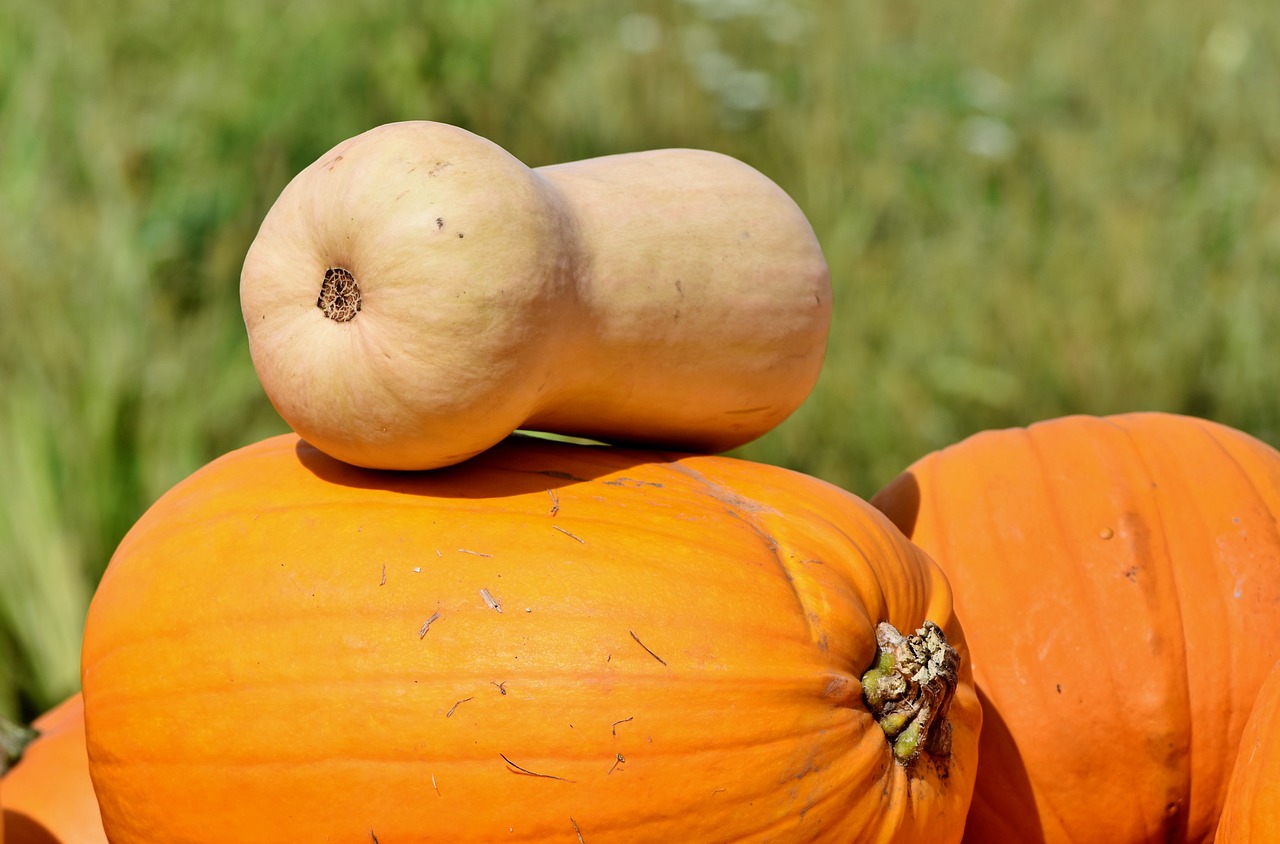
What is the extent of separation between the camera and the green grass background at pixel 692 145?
2.52 meters

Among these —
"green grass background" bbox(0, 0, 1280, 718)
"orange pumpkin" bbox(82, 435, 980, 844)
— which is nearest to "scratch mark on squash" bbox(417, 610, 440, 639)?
"orange pumpkin" bbox(82, 435, 980, 844)

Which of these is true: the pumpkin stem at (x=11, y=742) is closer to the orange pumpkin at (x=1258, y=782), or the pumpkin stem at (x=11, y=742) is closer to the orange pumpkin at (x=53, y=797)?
the orange pumpkin at (x=53, y=797)

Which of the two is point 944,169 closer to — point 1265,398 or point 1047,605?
point 1265,398

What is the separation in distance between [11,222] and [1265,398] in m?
3.40

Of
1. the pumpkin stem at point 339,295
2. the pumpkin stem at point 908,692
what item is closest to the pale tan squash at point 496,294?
the pumpkin stem at point 339,295

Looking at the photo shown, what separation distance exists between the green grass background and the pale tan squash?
1.42 meters

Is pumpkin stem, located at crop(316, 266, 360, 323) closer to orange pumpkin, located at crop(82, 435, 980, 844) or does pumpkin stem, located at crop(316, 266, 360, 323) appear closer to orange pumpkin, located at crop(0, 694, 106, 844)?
orange pumpkin, located at crop(82, 435, 980, 844)

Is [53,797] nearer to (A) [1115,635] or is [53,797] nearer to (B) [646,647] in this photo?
(B) [646,647]

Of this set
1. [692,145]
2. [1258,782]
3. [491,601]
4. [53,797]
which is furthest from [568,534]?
[692,145]

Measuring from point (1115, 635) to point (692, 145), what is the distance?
305cm

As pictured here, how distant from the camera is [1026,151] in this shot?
14.5 ft

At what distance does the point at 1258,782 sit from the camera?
43.6 inches

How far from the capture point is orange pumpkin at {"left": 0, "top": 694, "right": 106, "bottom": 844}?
1.56 m

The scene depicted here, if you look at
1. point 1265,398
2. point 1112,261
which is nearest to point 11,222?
point 1112,261
